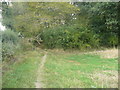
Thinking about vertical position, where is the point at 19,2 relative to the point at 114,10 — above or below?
above

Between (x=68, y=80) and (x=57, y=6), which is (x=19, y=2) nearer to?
(x=57, y=6)

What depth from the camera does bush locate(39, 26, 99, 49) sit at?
8578 mm

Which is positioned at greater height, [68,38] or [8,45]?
[8,45]

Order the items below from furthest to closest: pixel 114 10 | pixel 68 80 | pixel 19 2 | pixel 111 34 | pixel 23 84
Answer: pixel 111 34, pixel 19 2, pixel 114 10, pixel 68 80, pixel 23 84

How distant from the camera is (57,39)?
8680 mm

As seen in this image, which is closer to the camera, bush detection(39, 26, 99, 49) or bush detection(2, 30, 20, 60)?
bush detection(2, 30, 20, 60)

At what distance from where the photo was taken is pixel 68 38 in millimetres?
8586

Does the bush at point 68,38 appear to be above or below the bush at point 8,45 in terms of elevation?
below

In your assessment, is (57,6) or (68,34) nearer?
(57,6)

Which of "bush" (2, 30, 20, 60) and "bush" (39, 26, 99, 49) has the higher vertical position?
"bush" (2, 30, 20, 60)

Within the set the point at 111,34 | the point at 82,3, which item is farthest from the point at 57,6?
the point at 111,34

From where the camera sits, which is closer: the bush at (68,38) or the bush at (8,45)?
the bush at (8,45)

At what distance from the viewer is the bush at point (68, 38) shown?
8.58 meters

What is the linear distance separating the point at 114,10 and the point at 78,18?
9.12 feet
